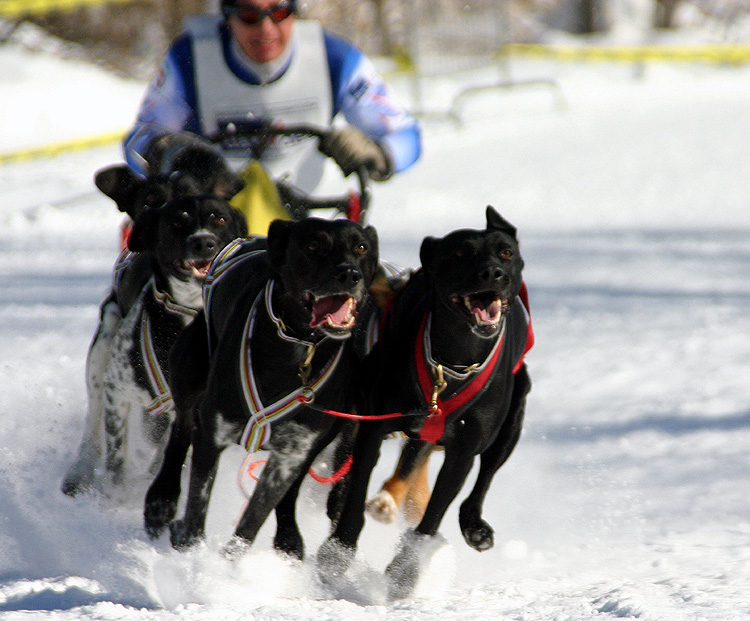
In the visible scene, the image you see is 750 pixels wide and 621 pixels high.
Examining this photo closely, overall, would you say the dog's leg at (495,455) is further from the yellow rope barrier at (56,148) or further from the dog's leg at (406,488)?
the yellow rope barrier at (56,148)

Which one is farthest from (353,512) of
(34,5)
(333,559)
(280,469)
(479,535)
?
(34,5)

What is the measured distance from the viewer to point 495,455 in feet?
9.65

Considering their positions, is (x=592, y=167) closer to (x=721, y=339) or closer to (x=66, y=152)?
(x=721, y=339)

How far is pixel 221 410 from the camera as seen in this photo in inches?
104

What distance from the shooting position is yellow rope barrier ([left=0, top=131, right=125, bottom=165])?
11.3m

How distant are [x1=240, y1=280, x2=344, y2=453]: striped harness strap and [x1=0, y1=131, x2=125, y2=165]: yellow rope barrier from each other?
9.42 meters

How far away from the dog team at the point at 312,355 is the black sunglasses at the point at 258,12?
69 cm

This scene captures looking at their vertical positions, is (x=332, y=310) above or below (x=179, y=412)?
above

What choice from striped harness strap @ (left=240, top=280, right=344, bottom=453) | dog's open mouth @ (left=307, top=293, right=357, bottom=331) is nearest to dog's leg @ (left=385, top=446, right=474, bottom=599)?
striped harness strap @ (left=240, top=280, right=344, bottom=453)

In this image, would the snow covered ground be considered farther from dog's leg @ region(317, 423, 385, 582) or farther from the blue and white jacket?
the blue and white jacket

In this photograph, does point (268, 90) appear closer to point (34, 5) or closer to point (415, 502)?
point (415, 502)

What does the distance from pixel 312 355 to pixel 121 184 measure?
1.00m

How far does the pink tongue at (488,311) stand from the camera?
247 cm

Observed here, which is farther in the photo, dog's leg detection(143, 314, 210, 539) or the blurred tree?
the blurred tree
